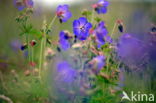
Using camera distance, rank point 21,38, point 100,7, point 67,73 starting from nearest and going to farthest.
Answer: point 100,7 < point 67,73 < point 21,38

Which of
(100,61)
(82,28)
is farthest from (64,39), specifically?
(100,61)

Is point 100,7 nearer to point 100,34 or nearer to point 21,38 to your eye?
point 100,34

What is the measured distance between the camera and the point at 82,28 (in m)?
2.18

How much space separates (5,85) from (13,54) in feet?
4.03

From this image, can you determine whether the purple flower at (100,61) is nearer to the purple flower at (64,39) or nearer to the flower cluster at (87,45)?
the flower cluster at (87,45)

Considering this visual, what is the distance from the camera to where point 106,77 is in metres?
2.03

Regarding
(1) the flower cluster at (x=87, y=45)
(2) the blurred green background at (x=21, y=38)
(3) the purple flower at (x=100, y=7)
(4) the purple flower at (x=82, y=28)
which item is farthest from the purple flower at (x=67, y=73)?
(3) the purple flower at (x=100, y=7)

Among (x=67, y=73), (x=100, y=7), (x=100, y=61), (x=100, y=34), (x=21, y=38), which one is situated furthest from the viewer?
(x=21, y=38)

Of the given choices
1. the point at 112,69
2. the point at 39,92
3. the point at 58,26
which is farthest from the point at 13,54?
the point at 112,69

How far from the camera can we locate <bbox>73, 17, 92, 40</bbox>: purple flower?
2.15m

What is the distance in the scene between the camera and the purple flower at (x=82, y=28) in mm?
2150

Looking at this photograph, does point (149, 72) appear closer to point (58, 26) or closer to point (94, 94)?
point (94, 94)

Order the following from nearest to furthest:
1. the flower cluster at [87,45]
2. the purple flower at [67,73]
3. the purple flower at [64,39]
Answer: the flower cluster at [87,45] < the purple flower at [64,39] < the purple flower at [67,73]

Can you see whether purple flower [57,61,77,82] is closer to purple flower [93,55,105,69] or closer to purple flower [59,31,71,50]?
purple flower [59,31,71,50]
